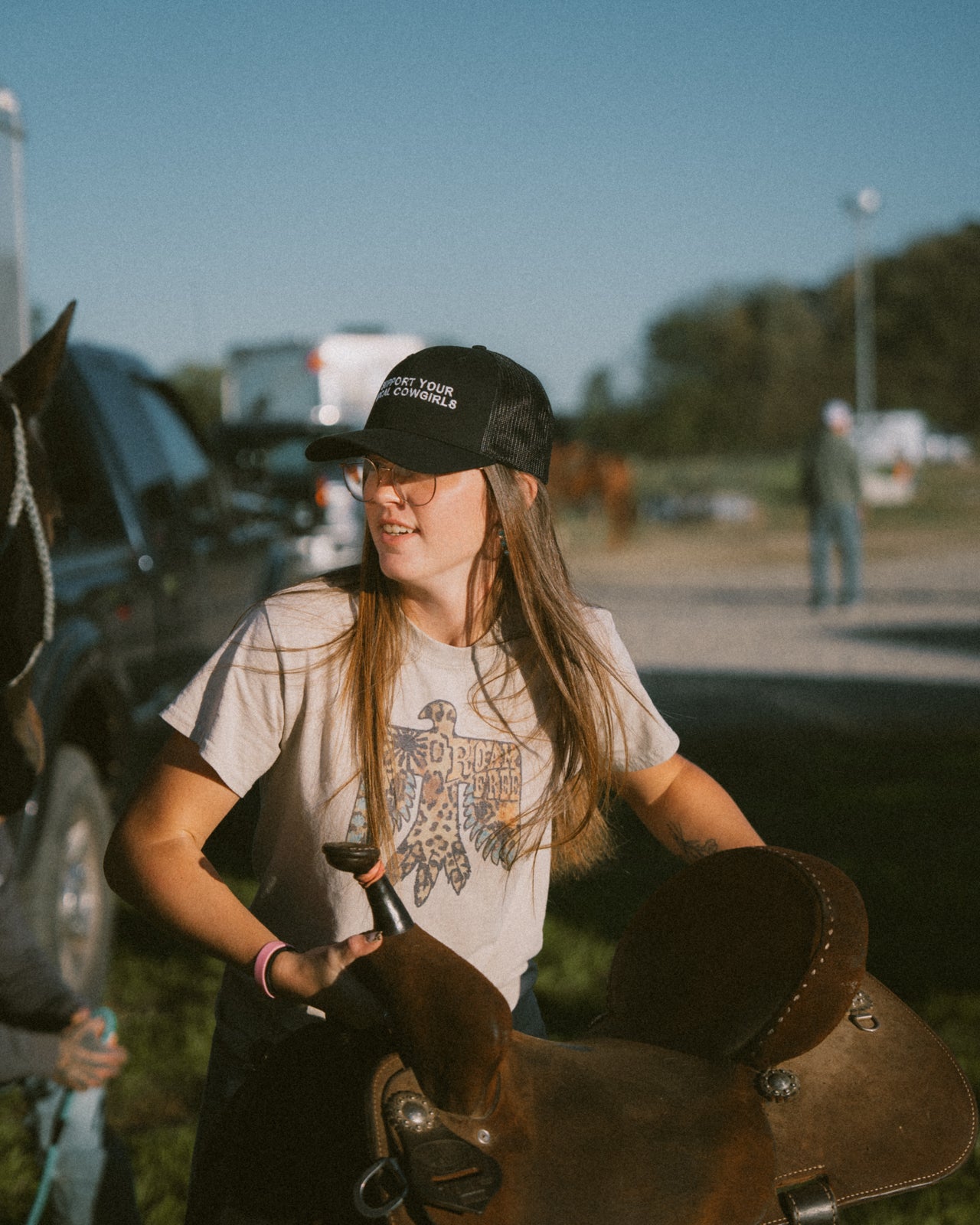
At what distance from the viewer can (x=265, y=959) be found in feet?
4.76

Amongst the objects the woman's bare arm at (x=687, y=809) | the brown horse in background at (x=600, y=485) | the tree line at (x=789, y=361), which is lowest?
the woman's bare arm at (x=687, y=809)

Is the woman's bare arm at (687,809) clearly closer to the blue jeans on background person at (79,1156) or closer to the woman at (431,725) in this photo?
the woman at (431,725)

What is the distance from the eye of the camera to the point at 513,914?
185cm

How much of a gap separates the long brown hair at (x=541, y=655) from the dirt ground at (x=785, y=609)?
2.03 meters

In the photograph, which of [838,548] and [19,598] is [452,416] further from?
[838,548]

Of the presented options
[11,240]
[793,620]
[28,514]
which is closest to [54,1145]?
[28,514]

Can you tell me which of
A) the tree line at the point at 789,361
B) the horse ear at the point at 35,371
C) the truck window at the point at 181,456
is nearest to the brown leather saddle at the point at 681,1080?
the horse ear at the point at 35,371

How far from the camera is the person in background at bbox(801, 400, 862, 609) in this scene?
45.7ft

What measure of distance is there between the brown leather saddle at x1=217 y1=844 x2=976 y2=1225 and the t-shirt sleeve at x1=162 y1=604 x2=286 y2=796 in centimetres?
40

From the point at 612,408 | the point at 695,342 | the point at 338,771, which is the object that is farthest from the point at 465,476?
the point at 695,342

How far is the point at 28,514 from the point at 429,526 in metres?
0.98

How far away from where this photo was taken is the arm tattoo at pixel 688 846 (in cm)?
184

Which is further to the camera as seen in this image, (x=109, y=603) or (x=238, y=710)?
(x=109, y=603)

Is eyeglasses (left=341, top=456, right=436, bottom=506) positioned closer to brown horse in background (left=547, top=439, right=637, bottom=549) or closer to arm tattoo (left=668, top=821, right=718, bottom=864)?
arm tattoo (left=668, top=821, right=718, bottom=864)
